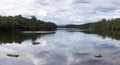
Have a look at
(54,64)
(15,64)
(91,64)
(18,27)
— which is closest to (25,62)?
(15,64)

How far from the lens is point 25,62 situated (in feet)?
114

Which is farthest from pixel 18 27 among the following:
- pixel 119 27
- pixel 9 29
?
pixel 119 27

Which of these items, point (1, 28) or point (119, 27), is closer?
point (1, 28)

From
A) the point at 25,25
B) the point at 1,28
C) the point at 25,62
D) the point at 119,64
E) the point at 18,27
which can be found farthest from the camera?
the point at 25,25

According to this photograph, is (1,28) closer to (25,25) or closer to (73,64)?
(25,25)

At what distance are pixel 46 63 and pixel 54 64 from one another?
1445mm

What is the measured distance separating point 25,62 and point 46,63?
119 inches

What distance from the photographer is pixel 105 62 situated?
112 feet

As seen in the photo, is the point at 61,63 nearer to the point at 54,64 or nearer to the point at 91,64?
the point at 54,64

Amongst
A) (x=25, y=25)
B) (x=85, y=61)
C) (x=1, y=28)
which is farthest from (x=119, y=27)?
(x=85, y=61)

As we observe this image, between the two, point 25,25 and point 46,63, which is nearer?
point 46,63

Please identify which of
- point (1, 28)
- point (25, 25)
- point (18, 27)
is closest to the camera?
point (1, 28)

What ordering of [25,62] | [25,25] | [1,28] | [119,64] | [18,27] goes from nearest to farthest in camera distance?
[119,64] → [25,62] → [1,28] → [18,27] → [25,25]

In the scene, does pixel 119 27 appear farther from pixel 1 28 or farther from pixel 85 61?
pixel 85 61
